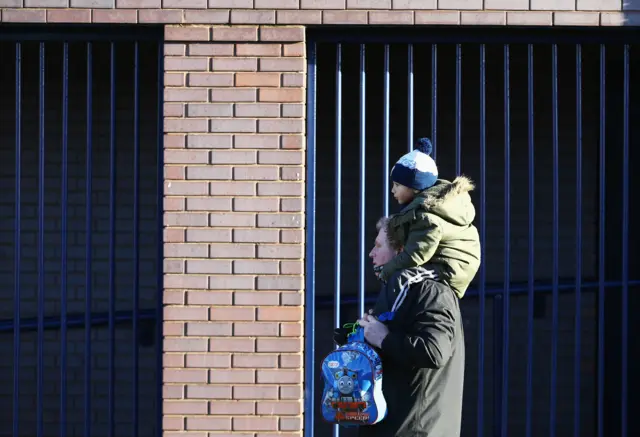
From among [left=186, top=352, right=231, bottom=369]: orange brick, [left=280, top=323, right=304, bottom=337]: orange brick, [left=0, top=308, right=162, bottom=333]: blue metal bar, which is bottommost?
[left=186, top=352, right=231, bottom=369]: orange brick

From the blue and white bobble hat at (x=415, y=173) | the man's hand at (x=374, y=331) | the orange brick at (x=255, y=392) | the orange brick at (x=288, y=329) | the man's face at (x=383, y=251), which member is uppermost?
the blue and white bobble hat at (x=415, y=173)

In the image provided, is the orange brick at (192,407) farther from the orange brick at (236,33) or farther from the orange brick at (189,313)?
the orange brick at (236,33)

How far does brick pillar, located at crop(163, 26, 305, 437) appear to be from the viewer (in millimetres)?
4758

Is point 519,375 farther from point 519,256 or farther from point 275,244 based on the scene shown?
point 275,244

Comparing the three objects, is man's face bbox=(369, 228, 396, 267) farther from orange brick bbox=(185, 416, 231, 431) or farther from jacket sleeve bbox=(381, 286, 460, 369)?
orange brick bbox=(185, 416, 231, 431)

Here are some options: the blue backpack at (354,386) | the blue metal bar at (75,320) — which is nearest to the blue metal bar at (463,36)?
the blue backpack at (354,386)

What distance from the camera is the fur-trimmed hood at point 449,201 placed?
3525mm

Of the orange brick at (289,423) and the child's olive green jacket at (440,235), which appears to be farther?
the orange brick at (289,423)

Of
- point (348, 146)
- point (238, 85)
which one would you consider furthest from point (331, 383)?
point (348, 146)

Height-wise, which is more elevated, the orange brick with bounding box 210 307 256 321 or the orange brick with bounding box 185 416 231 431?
the orange brick with bounding box 210 307 256 321

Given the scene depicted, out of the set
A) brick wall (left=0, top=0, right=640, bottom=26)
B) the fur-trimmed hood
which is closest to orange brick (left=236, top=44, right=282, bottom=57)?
brick wall (left=0, top=0, right=640, bottom=26)

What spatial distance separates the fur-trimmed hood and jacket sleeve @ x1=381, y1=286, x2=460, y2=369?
270mm

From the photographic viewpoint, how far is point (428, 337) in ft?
10.9

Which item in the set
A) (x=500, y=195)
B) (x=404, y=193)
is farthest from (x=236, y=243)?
(x=500, y=195)
